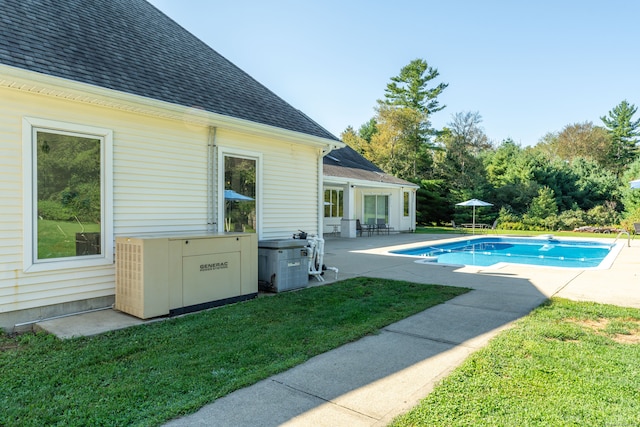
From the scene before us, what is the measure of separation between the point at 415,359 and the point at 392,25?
55.1 ft

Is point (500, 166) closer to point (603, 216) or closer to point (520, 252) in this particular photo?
point (603, 216)

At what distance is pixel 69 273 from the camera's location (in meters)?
5.06

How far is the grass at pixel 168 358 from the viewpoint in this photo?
8.91 ft

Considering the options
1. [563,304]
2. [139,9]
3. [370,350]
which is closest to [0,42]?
[139,9]

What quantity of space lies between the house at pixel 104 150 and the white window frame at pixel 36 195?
0.01 metres

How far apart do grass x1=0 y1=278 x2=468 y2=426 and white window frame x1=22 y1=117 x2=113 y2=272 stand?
100cm

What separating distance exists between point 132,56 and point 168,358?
532 cm

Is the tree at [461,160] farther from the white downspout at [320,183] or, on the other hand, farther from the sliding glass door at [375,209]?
the white downspout at [320,183]

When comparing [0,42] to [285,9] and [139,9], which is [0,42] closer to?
[139,9]

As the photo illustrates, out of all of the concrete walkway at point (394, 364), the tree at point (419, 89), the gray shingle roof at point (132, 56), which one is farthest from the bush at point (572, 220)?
the gray shingle roof at point (132, 56)

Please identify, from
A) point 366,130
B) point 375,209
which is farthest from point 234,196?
point 366,130

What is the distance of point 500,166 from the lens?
29.5 m

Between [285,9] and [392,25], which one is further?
[392,25]

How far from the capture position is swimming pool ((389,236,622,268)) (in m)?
12.1
